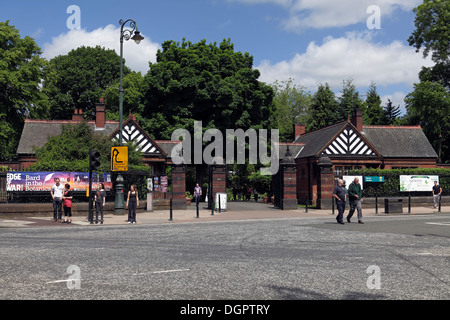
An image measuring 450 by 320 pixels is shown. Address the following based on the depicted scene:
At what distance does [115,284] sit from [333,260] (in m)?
4.41

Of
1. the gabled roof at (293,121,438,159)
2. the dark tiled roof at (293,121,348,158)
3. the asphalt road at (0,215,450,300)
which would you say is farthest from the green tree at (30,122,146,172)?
the gabled roof at (293,121,438,159)

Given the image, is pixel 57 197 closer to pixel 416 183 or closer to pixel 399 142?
pixel 416 183

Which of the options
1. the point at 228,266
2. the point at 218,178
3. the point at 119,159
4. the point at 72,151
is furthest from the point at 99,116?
the point at 228,266

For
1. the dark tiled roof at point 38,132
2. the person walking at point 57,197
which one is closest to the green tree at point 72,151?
the person walking at point 57,197

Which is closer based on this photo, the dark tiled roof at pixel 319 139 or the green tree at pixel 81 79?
the dark tiled roof at pixel 319 139

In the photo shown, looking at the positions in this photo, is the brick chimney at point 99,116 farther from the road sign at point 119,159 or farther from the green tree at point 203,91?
the road sign at point 119,159

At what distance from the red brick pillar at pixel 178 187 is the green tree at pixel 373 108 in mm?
44565

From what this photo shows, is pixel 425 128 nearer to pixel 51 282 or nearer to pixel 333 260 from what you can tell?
pixel 333 260

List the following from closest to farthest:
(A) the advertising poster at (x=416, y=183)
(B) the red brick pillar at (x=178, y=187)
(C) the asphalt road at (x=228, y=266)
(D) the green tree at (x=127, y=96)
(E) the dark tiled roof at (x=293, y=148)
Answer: (C) the asphalt road at (x=228, y=266) → (B) the red brick pillar at (x=178, y=187) → (A) the advertising poster at (x=416, y=183) → (E) the dark tiled roof at (x=293, y=148) → (D) the green tree at (x=127, y=96)

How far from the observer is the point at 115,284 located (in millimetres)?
6742

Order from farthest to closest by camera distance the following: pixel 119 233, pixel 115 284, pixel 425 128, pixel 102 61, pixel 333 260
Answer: pixel 102 61
pixel 425 128
pixel 119 233
pixel 333 260
pixel 115 284

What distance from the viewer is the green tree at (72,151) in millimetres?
23688

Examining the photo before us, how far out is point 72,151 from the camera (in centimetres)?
2602
